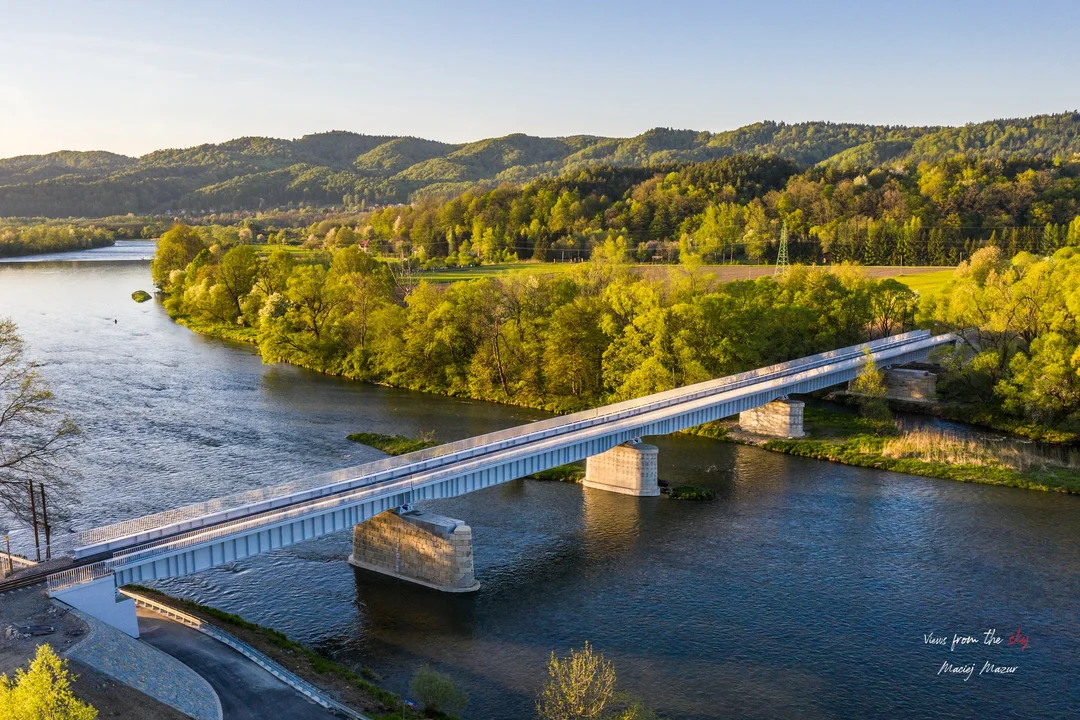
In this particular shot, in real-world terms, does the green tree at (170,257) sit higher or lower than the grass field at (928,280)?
higher

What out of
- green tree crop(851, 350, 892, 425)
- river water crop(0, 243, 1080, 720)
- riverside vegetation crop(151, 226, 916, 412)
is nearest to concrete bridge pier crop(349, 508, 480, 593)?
river water crop(0, 243, 1080, 720)

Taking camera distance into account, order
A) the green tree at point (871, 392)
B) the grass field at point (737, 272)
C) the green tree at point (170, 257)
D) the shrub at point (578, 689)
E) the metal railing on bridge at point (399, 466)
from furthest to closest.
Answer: the green tree at point (170, 257) < the grass field at point (737, 272) < the green tree at point (871, 392) < the metal railing on bridge at point (399, 466) < the shrub at point (578, 689)

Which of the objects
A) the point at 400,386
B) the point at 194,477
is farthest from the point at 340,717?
the point at 400,386

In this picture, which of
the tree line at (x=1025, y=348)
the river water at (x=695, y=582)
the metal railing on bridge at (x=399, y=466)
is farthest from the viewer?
the tree line at (x=1025, y=348)

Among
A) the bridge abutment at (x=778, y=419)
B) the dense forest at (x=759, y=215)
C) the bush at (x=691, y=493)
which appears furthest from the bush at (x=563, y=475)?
the dense forest at (x=759, y=215)

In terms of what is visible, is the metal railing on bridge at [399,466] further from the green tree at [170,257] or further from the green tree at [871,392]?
the green tree at [170,257]

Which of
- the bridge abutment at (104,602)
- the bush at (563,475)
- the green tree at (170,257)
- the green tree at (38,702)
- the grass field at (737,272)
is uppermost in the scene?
the green tree at (170,257)

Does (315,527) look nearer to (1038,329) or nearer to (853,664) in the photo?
(853,664)
